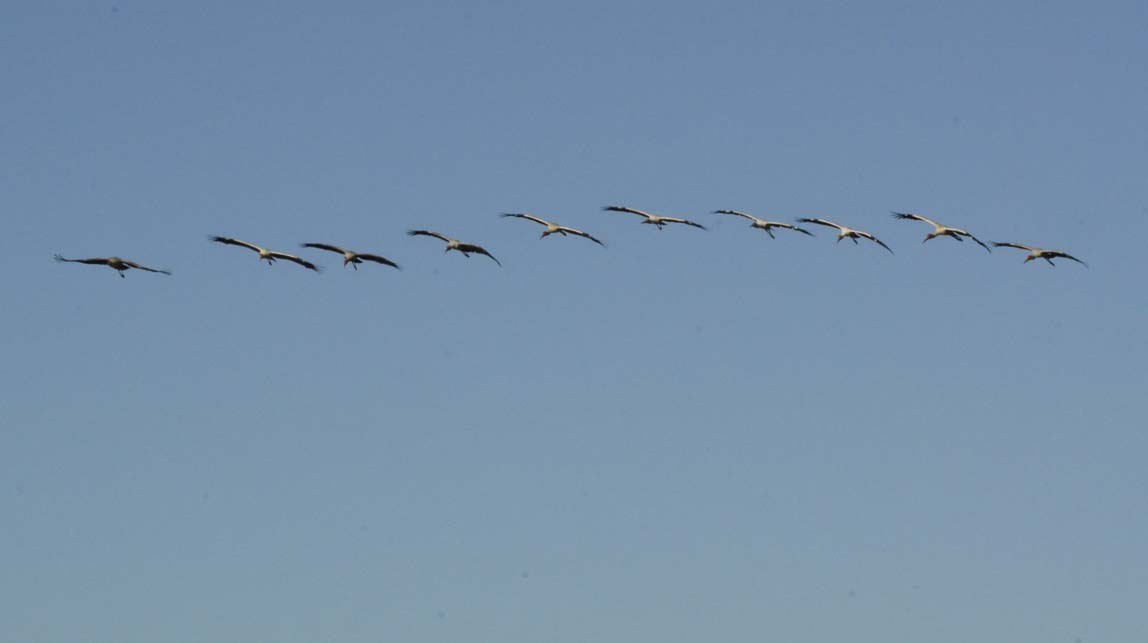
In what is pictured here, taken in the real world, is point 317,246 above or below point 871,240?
below

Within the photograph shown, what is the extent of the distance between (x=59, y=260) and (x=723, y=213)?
61228mm

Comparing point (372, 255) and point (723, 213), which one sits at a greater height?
point (723, 213)

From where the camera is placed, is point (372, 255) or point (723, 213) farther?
point (723, 213)

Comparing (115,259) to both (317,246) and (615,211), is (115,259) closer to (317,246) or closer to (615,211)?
(317,246)

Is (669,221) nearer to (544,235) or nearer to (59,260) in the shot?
(544,235)

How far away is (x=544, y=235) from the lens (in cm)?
18988

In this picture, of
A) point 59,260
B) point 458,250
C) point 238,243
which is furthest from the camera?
point 458,250

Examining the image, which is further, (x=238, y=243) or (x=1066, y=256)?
(x=1066, y=256)

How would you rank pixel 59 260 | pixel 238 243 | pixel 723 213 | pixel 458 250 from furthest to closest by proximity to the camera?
1. pixel 723 213
2. pixel 458 250
3. pixel 238 243
4. pixel 59 260

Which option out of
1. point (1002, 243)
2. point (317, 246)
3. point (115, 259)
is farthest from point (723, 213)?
point (115, 259)

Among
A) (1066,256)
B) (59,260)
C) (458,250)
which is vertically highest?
(1066,256)

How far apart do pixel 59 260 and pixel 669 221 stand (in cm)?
6049

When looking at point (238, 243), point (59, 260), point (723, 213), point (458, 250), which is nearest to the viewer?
point (59, 260)

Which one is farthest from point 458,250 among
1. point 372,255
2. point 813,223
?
point 813,223
